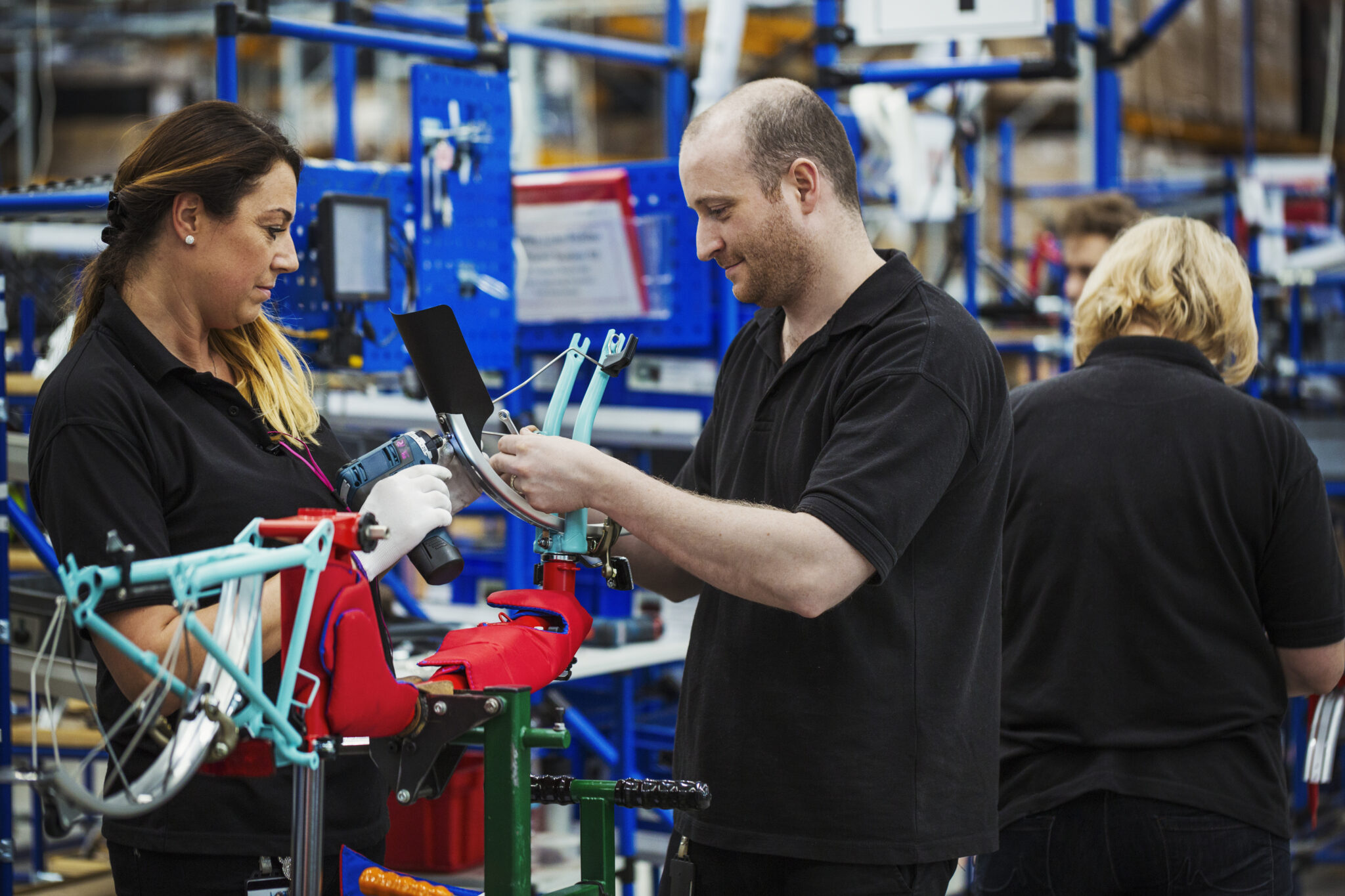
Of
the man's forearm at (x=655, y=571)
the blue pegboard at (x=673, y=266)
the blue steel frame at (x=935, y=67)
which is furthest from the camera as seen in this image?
the blue pegboard at (x=673, y=266)

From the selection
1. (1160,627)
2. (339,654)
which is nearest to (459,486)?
(339,654)

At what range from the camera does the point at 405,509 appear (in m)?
1.54

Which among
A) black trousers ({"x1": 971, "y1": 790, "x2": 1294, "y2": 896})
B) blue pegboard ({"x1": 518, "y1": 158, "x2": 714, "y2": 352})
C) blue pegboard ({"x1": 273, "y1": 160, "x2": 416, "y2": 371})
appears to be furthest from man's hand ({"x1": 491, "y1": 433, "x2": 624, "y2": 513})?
blue pegboard ({"x1": 518, "y1": 158, "x2": 714, "y2": 352})

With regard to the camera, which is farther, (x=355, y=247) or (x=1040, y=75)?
(x=1040, y=75)

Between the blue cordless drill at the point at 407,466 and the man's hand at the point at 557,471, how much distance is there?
11cm

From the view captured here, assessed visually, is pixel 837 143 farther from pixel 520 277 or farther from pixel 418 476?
pixel 520 277

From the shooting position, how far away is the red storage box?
306cm

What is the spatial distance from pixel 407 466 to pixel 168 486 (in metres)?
0.27

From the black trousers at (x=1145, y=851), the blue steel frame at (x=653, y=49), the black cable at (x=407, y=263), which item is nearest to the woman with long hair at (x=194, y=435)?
the black trousers at (x=1145, y=851)

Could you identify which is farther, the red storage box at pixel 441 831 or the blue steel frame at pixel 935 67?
the blue steel frame at pixel 935 67

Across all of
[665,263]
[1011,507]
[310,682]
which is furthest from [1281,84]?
[310,682]

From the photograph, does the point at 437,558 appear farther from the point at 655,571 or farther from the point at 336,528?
the point at 655,571

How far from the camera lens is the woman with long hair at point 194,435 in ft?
5.07

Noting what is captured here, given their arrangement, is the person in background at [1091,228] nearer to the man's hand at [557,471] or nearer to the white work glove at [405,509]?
the man's hand at [557,471]
